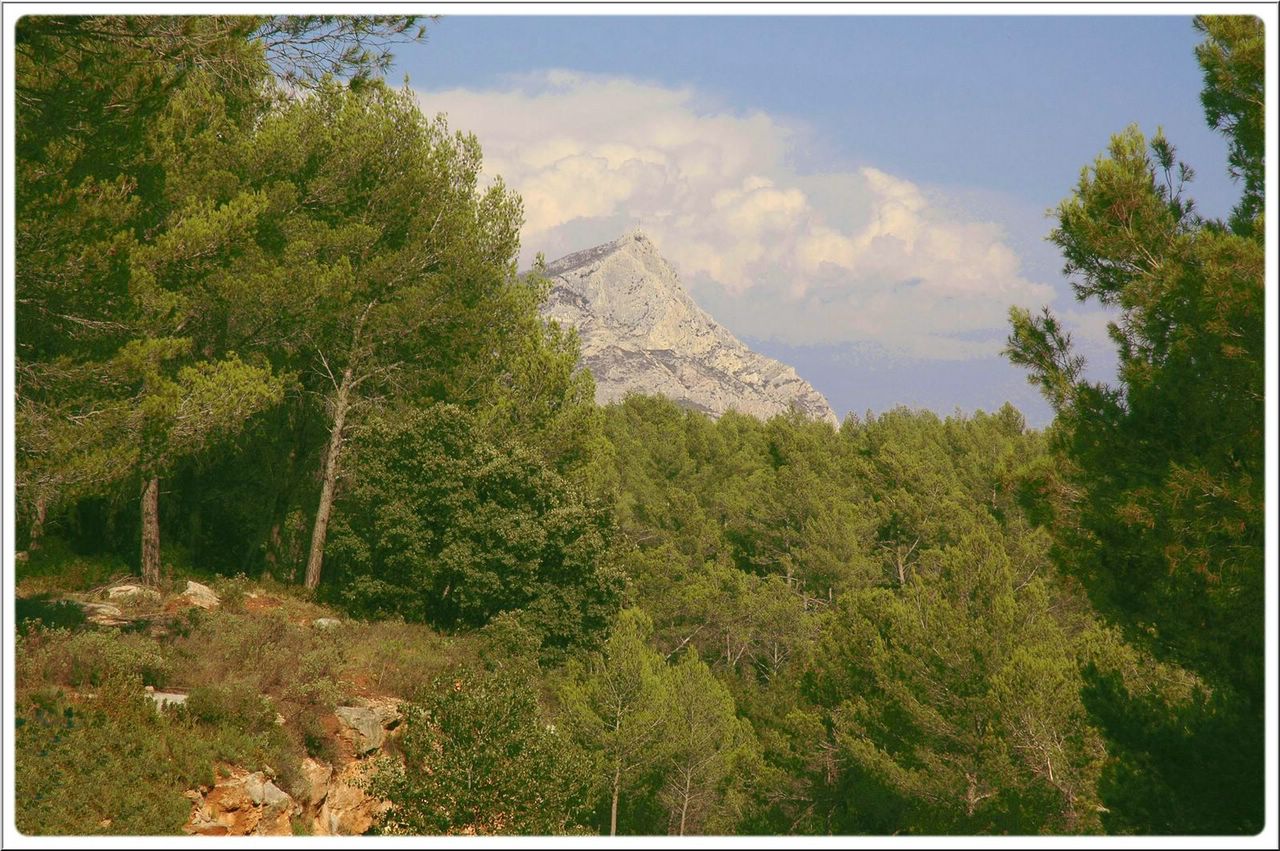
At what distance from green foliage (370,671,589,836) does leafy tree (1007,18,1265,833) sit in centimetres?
787

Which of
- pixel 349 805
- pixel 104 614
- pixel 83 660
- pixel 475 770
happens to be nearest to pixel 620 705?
pixel 475 770

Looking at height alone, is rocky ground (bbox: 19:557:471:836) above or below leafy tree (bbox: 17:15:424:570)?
below

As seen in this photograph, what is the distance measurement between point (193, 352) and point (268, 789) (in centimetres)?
1030

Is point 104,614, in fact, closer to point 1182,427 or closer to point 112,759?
point 112,759

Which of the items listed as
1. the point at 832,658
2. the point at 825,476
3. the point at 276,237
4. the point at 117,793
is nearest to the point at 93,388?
the point at 117,793

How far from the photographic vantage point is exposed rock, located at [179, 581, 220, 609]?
1916 cm

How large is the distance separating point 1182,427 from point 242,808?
1035 cm

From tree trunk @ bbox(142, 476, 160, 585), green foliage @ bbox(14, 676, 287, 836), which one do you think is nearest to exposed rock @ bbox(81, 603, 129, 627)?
tree trunk @ bbox(142, 476, 160, 585)

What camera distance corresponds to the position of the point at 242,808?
11719mm

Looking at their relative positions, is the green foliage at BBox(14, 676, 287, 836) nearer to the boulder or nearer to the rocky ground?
the rocky ground

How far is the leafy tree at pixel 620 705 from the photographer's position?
25000mm

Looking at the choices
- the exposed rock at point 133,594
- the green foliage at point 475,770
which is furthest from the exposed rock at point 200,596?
the green foliage at point 475,770

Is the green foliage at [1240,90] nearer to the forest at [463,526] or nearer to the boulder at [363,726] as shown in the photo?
the forest at [463,526]

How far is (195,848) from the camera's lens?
4.91 meters
